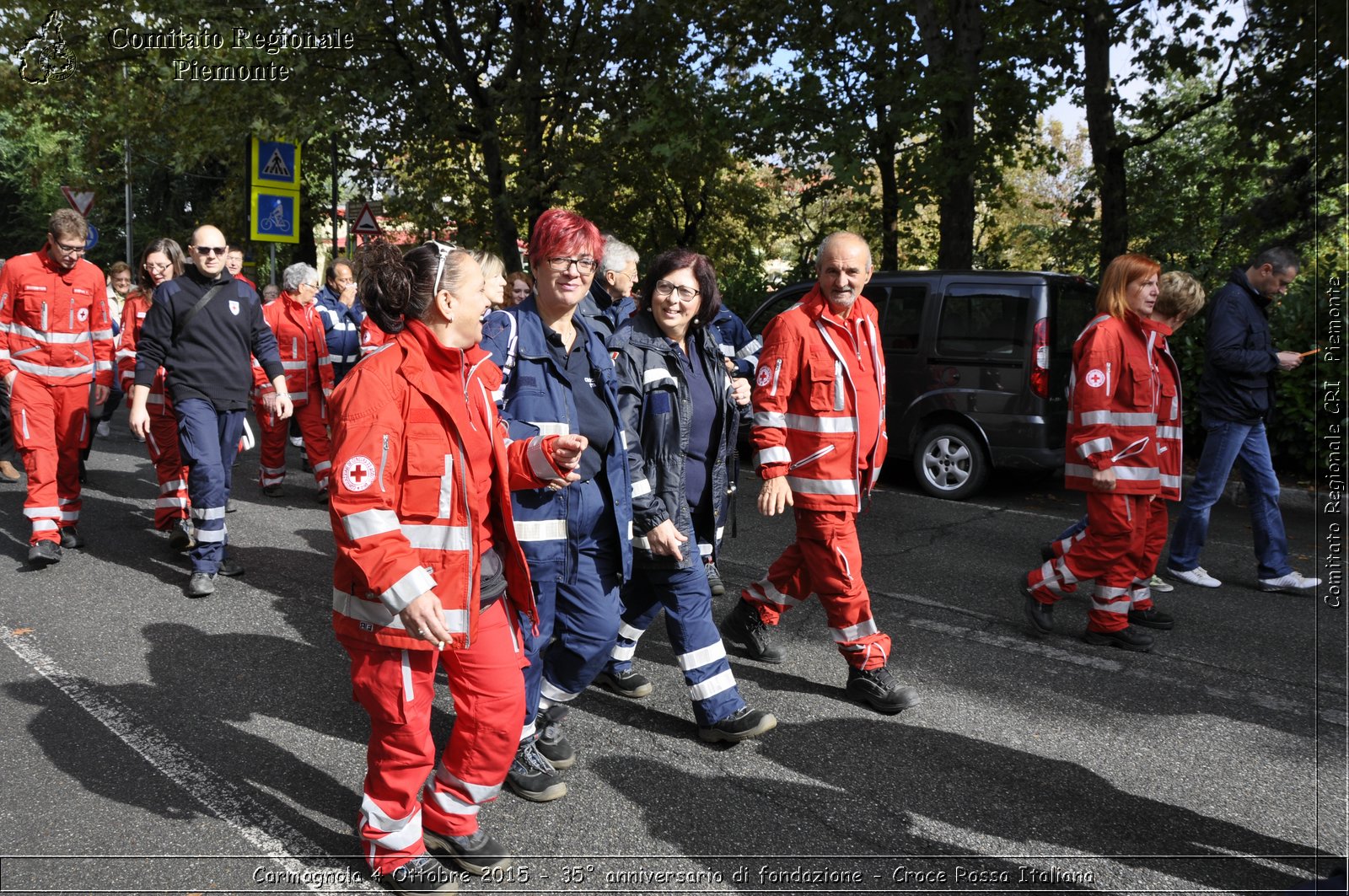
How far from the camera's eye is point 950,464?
368 inches

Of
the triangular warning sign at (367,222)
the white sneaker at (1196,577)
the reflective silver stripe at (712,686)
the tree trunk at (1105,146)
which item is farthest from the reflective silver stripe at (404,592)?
the triangular warning sign at (367,222)

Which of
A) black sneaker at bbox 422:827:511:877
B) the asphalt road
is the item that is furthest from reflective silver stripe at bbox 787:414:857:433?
black sneaker at bbox 422:827:511:877

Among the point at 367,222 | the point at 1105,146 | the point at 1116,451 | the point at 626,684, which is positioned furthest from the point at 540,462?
the point at 367,222

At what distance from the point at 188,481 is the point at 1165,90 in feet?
48.5

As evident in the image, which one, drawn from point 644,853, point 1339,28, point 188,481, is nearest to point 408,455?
point 644,853

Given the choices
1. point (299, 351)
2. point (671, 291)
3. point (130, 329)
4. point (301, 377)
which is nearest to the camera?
point (671, 291)

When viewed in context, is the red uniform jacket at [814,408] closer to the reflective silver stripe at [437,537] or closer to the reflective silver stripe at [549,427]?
the reflective silver stripe at [549,427]

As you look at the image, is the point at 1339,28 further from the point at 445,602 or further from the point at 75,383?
the point at 75,383

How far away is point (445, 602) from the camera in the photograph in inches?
114

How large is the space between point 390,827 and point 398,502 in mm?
922

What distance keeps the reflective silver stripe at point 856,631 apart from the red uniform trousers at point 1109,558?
145cm

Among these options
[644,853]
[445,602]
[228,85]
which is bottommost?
[644,853]

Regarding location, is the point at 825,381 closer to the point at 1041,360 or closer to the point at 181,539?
the point at 181,539

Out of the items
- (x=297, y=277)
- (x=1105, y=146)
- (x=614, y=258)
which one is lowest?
(x=614, y=258)
